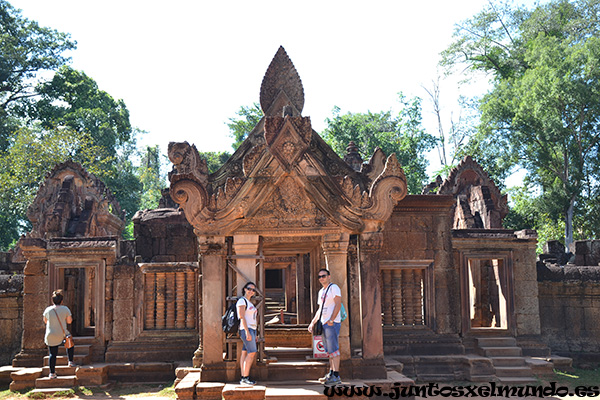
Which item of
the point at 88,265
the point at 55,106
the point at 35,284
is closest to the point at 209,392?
the point at 88,265

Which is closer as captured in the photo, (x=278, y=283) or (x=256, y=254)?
(x=256, y=254)

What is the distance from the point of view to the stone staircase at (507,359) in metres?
10.5

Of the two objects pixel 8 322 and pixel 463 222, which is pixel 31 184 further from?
pixel 463 222

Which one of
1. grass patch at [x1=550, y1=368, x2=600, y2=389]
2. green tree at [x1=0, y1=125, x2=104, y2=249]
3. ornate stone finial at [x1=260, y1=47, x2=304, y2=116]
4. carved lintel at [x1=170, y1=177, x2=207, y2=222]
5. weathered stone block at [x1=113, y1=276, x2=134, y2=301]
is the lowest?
grass patch at [x1=550, y1=368, x2=600, y2=389]

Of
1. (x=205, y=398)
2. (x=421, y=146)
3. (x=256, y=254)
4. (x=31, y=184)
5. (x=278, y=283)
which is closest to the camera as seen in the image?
(x=205, y=398)

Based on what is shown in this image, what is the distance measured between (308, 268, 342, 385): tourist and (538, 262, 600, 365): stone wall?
702 cm

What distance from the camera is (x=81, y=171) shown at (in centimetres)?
1683

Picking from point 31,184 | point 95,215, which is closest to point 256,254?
point 95,215

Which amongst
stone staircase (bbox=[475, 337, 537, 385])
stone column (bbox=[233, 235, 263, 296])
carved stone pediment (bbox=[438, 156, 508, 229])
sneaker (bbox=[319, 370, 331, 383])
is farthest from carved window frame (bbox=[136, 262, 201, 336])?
carved stone pediment (bbox=[438, 156, 508, 229])

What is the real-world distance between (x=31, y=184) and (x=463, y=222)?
22.2 m

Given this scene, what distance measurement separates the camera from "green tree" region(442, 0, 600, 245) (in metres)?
24.1

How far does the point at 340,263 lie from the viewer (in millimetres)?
8523

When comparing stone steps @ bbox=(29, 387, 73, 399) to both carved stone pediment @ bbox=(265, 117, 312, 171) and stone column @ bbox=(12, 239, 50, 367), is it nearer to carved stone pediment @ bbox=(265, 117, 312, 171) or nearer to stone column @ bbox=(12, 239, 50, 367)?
stone column @ bbox=(12, 239, 50, 367)

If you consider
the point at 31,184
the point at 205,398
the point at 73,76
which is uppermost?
the point at 73,76
